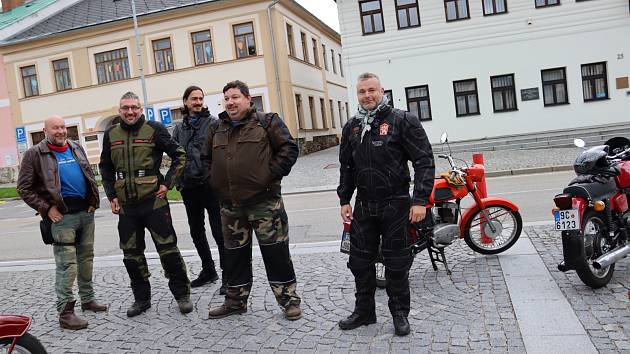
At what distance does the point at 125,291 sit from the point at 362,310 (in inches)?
117

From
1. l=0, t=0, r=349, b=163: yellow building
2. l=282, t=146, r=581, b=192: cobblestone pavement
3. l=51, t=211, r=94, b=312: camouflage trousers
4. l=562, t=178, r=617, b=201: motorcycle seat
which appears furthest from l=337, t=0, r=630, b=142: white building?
l=51, t=211, r=94, b=312: camouflage trousers

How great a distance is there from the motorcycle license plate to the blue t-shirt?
4203 millimetres

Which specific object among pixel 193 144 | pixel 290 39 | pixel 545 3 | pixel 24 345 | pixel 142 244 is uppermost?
pixel 290 39

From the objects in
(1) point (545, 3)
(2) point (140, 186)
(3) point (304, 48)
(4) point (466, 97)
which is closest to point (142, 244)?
(2) point (140, 186)

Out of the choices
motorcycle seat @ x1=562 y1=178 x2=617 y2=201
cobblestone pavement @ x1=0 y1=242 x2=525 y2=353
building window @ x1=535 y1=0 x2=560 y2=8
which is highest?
building window @ x1=535 y1=0 x2=560 y2=8

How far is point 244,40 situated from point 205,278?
78.1 ft

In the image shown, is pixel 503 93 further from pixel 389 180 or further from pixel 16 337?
pixel 16 337

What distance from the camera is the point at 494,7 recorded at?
24125 millimetres

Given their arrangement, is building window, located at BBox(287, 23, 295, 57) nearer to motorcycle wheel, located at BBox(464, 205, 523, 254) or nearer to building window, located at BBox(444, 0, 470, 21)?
building window, located at BBox(444, 0, 470, 21)

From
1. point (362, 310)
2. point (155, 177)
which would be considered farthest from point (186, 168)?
point (362, 310)

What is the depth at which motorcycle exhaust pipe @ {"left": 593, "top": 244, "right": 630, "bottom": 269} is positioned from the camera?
4598 millimetres

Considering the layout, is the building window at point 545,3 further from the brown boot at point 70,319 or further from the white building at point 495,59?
the brown boot at point 70,319

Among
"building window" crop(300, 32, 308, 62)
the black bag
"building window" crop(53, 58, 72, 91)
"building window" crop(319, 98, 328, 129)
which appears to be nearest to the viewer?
the black bag

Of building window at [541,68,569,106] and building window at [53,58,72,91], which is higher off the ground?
building window at [53,58,72,91]
